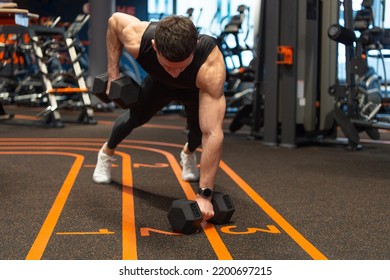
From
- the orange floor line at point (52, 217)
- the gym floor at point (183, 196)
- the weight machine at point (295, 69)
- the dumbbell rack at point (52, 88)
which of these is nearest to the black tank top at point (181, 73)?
the gym floor at point (183, 196)

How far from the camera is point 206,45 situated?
3330 mm

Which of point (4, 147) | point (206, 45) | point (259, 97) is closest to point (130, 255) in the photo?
point (206, 45)

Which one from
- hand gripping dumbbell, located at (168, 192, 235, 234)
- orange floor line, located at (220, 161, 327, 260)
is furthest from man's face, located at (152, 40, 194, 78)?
orange floor line, located at (220, 161, 327, 260)

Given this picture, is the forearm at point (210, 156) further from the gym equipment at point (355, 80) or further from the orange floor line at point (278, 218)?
the gym equipment at point (355, 80)

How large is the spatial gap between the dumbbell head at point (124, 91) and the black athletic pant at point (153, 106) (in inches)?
12.2

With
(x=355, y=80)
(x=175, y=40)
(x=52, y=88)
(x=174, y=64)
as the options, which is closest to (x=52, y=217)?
(x=174, y=64)

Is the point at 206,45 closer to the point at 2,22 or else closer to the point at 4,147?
the point at 2,22

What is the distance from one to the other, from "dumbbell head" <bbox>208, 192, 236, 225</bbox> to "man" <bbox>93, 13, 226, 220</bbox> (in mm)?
66

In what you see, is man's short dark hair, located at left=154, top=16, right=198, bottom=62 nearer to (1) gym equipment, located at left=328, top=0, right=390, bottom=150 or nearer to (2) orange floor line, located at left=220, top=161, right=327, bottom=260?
(2) orange floor line, located at left=220, top=161, right=327, bottom=260

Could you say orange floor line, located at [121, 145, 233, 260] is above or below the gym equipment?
below

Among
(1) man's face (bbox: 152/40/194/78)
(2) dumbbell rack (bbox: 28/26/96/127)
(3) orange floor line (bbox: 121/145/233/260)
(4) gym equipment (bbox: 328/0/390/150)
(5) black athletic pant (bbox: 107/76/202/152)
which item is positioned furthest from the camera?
(2) dumbbell rack (bbox: 28/26/96/127)

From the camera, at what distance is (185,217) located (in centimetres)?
314

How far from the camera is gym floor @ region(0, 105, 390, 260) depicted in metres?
2.96
